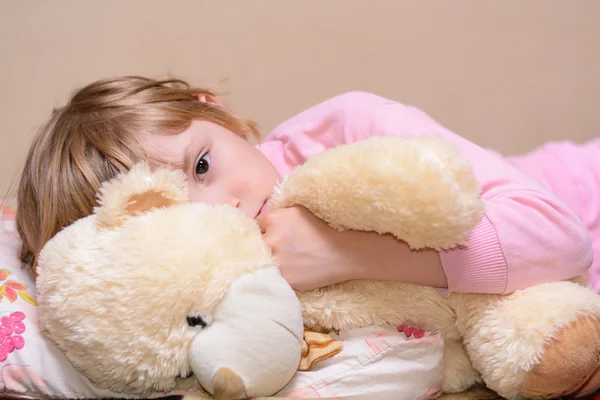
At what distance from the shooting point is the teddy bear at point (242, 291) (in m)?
0.64

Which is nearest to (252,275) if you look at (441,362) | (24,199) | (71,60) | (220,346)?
(220,346)

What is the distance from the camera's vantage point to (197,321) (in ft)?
2.16

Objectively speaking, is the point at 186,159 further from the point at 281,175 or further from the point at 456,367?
the point at 456,367

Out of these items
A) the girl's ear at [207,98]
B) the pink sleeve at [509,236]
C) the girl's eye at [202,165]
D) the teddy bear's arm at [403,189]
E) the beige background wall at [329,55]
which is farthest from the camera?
the beige background wall at [329,55]

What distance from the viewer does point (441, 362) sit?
0.81m

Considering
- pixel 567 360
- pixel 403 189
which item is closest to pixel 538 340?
pixel 567 360

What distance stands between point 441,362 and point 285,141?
506mm

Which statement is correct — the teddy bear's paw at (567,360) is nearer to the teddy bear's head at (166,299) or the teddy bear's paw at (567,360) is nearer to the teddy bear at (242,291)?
the teddy bear at (242,291)

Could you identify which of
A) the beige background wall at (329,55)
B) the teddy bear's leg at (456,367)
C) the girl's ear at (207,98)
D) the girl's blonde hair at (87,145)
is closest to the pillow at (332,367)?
the teddy bear's leg at (456,367)

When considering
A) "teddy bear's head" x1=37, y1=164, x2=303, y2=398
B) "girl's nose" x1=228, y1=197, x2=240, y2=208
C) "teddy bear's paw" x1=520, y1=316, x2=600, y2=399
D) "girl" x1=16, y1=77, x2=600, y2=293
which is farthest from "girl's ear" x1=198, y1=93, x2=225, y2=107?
"teddy bear's paw" x1=520, y1=316, x2=600, y2=399

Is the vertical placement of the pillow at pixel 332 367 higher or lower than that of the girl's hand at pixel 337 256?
lower

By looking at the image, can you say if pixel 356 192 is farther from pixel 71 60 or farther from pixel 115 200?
pixel 71 60

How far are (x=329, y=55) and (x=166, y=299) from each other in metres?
0.94

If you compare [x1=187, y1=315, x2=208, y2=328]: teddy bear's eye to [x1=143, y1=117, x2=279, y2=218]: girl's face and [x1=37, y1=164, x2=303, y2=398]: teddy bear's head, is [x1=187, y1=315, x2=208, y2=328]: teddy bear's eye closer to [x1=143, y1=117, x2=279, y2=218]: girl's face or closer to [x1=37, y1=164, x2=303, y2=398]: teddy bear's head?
[x1=37, y1=164, x2=303, y2=398]: teddy bear's head
